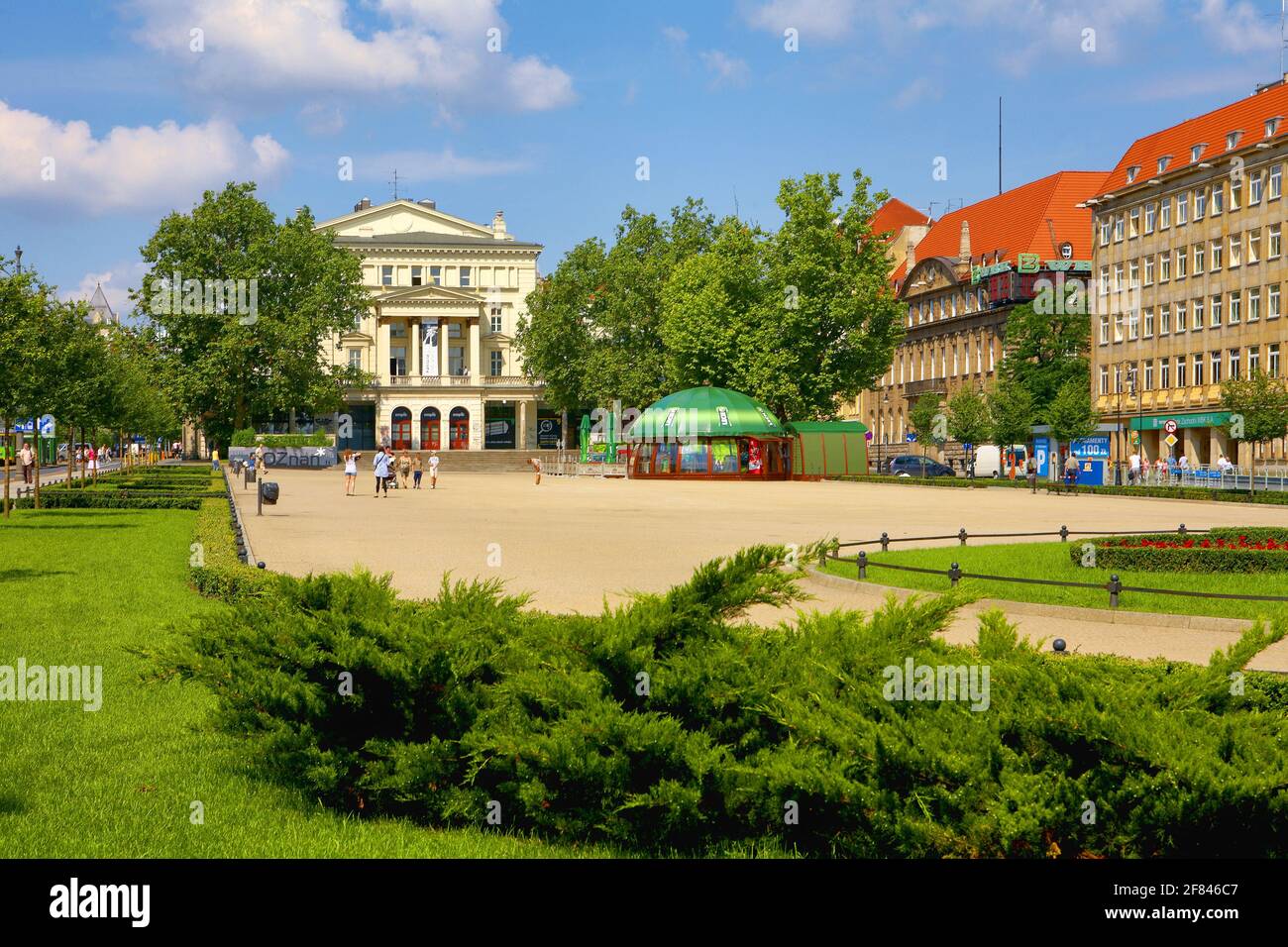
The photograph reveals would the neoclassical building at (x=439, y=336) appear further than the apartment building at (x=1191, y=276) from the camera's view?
Yes

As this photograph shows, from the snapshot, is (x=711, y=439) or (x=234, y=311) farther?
(x=234, y=311)

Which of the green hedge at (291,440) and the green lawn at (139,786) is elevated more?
the green hedge at (291,440)

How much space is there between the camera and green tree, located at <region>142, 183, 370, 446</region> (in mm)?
80562

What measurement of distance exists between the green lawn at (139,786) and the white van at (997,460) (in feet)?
243

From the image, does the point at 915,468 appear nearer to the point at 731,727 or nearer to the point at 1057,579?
the point at 1057,579

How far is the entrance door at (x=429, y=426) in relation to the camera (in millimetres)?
115625

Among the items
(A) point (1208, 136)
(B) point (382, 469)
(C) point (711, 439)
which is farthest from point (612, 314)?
(B) point (382, 469)

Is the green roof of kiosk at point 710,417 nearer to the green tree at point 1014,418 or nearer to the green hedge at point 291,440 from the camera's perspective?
the green tree at point 1014,418

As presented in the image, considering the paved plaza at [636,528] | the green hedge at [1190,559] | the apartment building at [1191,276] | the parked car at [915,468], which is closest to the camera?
the paved plaza at [636,528]

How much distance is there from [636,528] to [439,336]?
3561 inches

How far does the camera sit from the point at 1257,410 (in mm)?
53000

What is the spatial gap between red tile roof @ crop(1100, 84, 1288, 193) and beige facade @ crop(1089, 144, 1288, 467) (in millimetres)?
390

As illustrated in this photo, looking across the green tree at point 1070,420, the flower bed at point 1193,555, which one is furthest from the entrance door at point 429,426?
the flower bed at point 1193,555
